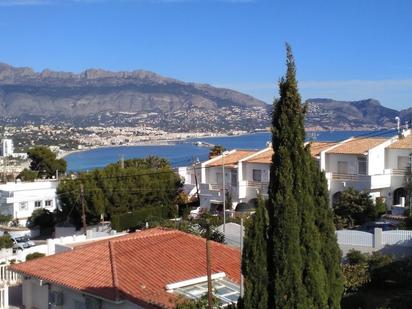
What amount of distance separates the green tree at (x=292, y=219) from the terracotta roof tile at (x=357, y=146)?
30.9 metres

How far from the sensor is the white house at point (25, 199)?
49.9 meters

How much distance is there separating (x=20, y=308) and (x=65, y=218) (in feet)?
84.9

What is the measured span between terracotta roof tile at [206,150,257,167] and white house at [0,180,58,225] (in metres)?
13.7

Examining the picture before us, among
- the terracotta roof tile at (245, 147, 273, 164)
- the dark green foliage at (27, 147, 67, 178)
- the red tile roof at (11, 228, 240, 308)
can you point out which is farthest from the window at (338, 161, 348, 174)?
the dark green foliage at (27, 147, 67, 178)

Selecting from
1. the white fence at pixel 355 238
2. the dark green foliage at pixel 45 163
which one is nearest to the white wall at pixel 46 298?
the white fence at pixel 355 238

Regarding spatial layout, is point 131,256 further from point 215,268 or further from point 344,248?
point 344,248

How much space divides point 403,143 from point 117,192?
62.1 ft

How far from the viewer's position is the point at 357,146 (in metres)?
41.7

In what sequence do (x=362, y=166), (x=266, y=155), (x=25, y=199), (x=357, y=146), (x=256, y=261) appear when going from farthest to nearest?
(x=25, y=199), (x=266, y=155), (x=357, y=146), (x=362, y=166), (x=256, y=261)

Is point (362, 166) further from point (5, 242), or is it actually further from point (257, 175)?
point (5, 242)

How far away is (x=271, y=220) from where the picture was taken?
1043 cm

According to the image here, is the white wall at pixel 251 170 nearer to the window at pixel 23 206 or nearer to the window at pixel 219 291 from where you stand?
the window at pixel 23 206

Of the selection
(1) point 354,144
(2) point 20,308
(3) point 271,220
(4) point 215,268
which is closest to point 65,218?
(1) point 354,144

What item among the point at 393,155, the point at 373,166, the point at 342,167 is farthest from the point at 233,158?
the point at 393,155
